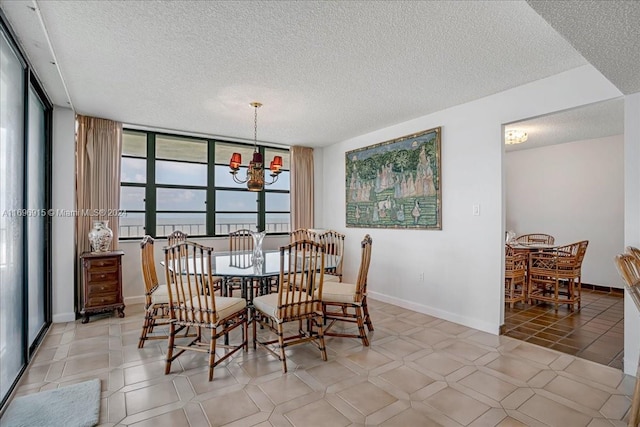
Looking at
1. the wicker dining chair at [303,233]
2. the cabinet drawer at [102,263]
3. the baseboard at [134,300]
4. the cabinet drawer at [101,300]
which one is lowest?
the baseboard at [134,300]

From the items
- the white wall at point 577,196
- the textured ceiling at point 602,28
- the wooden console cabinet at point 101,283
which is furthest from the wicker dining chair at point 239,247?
the white wall at point 577,196

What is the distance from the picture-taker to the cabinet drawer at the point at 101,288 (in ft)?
12.4

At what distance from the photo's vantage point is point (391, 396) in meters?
2.19

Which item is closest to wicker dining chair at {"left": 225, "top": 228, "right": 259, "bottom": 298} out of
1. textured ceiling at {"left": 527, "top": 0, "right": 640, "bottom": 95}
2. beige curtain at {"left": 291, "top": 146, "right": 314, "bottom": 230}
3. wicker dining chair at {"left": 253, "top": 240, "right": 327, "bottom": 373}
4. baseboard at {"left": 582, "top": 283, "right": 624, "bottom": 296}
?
wicker dining chair at {"left": 253, "top": 240, "right": 327, "bottom": 373}

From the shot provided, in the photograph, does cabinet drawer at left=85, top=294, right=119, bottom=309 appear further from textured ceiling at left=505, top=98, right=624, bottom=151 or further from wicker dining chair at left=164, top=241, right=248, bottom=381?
textured ceiling at left=505, top=98, right=624, bottom=151

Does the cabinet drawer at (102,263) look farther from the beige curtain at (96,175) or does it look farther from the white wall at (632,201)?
the white wall at (632,201)

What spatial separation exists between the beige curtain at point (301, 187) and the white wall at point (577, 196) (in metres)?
4.15

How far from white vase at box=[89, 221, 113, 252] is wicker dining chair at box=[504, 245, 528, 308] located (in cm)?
501

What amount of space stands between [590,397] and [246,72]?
3.56 m

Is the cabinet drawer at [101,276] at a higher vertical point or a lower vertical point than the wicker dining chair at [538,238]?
lower

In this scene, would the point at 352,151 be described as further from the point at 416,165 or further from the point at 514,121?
the point at 514,121

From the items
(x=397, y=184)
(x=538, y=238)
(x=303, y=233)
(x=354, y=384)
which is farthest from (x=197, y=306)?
(x=538, y=238)

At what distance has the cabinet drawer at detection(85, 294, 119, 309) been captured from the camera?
12.3ft

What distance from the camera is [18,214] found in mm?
2510
